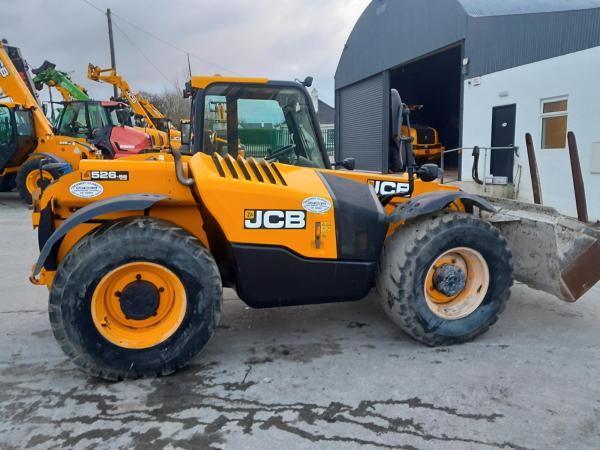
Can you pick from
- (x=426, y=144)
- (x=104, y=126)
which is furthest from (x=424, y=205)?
(x=426, y=144)

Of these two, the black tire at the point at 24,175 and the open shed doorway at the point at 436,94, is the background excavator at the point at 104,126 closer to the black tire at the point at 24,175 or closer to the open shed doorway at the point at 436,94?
the black tire at the point at 24,175

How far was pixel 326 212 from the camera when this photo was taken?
348 centimetres

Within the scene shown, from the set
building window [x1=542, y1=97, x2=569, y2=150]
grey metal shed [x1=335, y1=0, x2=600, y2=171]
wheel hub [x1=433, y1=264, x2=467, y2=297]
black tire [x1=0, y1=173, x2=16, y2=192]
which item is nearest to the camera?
wheel hub [x1=433, y1=264, x2=467, y2=297]

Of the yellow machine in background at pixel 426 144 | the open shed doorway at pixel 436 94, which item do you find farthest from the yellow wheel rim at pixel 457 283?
the open shed doorway at pixel 436 94

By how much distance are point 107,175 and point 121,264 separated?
735 millimetres

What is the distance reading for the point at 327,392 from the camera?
3145 mm

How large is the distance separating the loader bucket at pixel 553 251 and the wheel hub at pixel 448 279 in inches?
31.4

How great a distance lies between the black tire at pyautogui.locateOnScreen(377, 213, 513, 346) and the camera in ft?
11.8

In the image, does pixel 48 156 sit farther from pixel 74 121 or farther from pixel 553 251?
pixel 553 251

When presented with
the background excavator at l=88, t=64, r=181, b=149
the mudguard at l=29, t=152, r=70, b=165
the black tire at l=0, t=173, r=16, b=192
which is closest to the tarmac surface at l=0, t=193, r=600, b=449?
the mudguard at l=29, t=152, r=70, b=165

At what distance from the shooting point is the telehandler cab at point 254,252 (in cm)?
320

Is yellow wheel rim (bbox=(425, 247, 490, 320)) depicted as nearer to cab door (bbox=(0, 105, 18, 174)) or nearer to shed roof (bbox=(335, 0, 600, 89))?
shed roof (bbox=(335, 0, 600, 89))

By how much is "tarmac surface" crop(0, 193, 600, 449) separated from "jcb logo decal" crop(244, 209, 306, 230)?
101 centimetres

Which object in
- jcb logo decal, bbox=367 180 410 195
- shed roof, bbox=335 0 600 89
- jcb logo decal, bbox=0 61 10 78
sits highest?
shed roof, bbox=335 0 600 89
